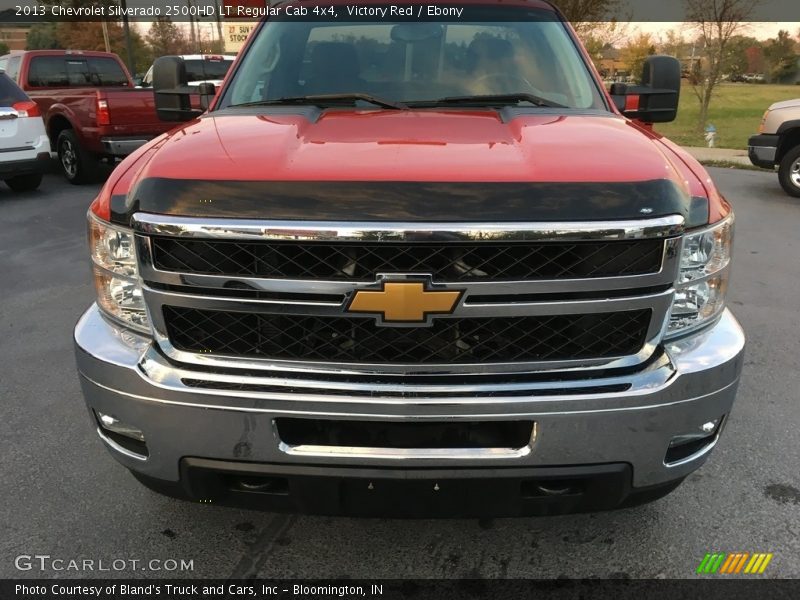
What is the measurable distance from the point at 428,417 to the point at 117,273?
1.07 meters

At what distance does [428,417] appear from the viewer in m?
1.89

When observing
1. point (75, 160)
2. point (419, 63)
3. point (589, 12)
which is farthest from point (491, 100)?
point (589, 12)

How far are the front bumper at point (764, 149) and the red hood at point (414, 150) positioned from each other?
7.97m

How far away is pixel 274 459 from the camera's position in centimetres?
194

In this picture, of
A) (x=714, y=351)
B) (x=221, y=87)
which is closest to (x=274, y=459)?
(x=714, y=351)

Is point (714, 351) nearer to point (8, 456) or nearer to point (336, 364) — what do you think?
point (336, 364)

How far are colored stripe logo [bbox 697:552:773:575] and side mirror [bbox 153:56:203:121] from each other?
315 cm

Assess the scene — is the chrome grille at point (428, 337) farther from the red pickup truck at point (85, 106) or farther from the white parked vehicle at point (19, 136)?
the white parked vehicle at point (19, 136)

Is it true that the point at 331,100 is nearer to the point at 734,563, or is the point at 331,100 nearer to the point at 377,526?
the point at 377,526

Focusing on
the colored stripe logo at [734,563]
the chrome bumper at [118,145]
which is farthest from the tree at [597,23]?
the colored stripe logo at [734,563]

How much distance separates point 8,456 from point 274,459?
1877 mm

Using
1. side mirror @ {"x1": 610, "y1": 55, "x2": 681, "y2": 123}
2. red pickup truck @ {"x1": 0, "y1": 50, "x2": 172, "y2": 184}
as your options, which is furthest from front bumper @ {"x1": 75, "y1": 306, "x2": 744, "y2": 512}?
red pickup truck @ {"x1": 0, "y1": 50, "x2": 172, "y2": 184}

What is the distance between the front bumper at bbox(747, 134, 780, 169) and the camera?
9.21 metres

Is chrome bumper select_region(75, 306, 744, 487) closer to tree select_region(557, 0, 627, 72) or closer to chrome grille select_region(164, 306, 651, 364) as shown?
chrome grille select_region(164, 306, 651, 364)
